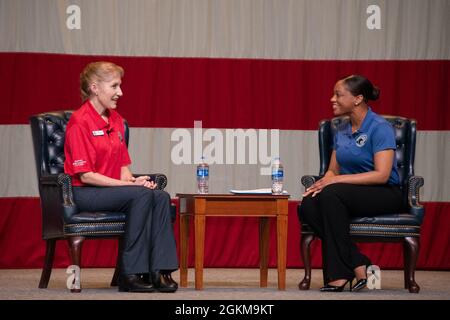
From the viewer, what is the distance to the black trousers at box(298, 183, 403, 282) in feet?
15.2

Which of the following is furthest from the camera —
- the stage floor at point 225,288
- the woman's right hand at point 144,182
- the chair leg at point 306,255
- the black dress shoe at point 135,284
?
the chair leg at point 306,255

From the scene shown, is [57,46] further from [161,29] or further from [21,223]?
[21,223]

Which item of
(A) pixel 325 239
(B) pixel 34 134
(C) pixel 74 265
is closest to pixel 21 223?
(B) pixel 34 134

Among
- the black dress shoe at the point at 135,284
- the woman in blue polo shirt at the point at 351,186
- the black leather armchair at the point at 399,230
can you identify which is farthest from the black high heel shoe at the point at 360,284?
the black dress shoe at the point at 135,284

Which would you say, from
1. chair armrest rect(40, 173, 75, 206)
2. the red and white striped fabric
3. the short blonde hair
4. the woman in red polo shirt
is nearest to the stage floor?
the woman in red polo shirt

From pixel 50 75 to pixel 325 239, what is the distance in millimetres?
2732

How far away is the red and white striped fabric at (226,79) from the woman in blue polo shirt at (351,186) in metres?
1.50

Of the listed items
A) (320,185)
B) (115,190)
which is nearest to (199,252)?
(115,190)

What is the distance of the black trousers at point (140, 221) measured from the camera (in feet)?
14.7

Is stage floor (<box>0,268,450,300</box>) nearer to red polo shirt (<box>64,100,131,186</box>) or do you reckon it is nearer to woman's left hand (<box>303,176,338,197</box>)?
woman's left hand (<box>303,176,338,197</box>)

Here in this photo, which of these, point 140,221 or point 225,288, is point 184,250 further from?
point 140,221

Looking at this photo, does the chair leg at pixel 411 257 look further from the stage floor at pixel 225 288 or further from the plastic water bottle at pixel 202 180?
the plastic water bottle at pixel 202 180

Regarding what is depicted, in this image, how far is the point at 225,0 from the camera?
258 inches

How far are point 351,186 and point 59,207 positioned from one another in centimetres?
164
